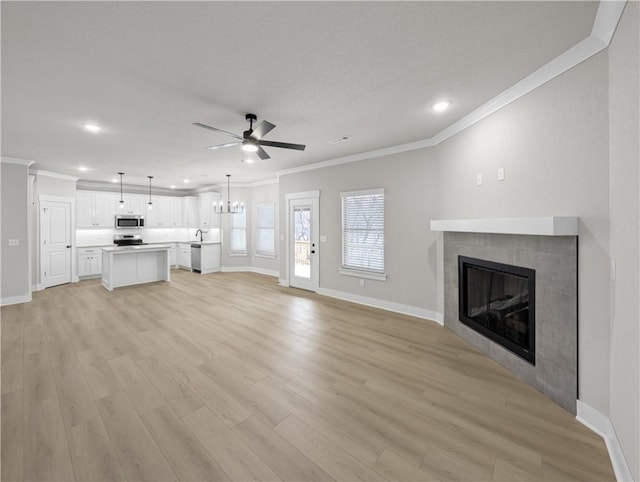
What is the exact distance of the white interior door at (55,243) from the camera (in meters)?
6.35

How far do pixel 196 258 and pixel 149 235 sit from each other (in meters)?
2.18

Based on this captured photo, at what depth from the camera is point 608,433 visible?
184cm

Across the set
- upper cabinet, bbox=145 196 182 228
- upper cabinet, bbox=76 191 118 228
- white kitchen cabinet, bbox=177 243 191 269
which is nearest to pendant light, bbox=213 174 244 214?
white kitchen cabinet, bbox=177 243 191 269

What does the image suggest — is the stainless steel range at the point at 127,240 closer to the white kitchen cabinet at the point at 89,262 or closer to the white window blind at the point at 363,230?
the white kitchen cabinet at the point at 89,262

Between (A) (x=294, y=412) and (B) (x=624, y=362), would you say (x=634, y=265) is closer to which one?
(B) (x=624, y=362)

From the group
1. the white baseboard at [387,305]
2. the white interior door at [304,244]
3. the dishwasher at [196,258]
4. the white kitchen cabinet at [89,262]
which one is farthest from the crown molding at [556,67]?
the white kitchen cabinet at [89,262]

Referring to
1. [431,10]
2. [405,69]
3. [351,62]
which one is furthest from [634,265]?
[351,62]

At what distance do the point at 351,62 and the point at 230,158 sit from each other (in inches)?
147

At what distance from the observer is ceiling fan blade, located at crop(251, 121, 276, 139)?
272cm

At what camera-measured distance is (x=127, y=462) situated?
1654 mm

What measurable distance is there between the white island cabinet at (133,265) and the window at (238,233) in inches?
82.5

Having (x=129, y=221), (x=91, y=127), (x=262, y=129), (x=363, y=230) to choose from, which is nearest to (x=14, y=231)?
(x=129, y=221)

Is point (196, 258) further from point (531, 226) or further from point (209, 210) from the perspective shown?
point (531, 226)

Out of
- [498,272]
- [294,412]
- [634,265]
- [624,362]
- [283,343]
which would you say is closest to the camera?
[634,265]
